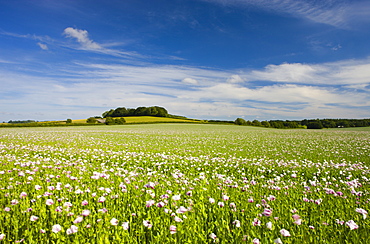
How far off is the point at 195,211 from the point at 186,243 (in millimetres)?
1045

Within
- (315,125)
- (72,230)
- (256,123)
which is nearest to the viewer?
(72,230)

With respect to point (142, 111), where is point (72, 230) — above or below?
below

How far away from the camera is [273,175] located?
7004mm

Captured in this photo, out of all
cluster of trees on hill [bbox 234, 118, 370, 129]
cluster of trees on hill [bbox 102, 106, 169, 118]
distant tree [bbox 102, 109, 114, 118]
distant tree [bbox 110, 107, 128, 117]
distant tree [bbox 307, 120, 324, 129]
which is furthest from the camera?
distant tree [bbox 102, 109, 114, 118]

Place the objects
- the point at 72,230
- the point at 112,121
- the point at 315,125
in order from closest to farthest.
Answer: the point at 72,230
the point at 112,121
the point at 315,125

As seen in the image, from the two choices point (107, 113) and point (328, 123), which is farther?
point (107, 113)

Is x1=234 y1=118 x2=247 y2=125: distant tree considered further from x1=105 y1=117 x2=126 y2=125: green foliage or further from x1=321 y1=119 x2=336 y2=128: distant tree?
x1=105 y1=117 x2=126 y2=125: green foliage

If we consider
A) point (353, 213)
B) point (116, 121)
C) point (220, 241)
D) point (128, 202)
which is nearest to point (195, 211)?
point (220, 241)

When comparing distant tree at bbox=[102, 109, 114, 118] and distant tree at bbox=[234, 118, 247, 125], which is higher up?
distant tree at bbox=[102, 109, 114, 118]

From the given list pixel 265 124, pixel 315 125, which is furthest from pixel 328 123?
pixel 265 124

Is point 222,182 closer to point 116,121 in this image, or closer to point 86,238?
point 86,238

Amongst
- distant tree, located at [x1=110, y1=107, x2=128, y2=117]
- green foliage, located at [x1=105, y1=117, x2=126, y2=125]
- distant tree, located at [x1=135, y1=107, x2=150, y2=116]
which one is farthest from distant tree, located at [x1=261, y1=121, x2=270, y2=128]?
distant tree, located at [x1=110, y1=107, x2=128, y2=117]

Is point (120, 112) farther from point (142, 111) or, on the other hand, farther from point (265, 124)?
point (265, 124)

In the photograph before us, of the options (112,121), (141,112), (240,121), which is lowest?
(240,121)
